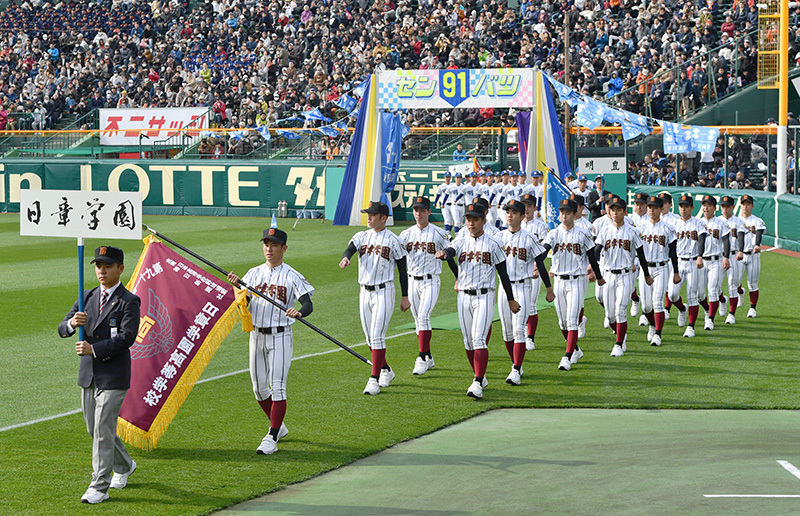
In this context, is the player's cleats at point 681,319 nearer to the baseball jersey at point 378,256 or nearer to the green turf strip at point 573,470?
the green turf strip at point 573,470

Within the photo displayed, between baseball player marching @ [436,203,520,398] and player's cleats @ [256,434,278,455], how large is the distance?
2703 mm

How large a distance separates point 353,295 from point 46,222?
10072mm

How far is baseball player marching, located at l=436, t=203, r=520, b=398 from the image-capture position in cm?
1062

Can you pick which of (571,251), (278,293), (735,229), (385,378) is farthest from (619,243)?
(278,293)

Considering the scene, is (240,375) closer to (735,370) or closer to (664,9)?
(735,370)

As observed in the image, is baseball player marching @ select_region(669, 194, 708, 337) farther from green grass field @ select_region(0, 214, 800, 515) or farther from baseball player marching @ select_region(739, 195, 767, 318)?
baseball player marching @ select_region(739, 195, 767, 318)

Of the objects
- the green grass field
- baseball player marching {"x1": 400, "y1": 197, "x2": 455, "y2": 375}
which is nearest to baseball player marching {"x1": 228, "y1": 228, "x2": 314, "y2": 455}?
the green grass field

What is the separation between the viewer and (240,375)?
Result: 11.8m

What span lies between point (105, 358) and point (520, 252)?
588cm

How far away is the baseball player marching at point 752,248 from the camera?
1549cm

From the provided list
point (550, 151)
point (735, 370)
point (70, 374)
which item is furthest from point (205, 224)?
point (735, 370)

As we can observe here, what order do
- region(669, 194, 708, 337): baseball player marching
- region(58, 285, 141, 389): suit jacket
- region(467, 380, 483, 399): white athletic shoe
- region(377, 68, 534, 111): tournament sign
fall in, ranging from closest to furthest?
1. region(58, 285, 141, 389): suit jacket
2. region(467, 380, 483, 399): white athletic shoe
3. region(669, 194, 708, 337): baseball player marching
4. region(377, 68, 534, 111): tournament sign

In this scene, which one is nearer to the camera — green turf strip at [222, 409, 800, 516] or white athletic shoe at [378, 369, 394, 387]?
green turf strip at [222, 409, 800, 516]

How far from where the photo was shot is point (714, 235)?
49.1ft
